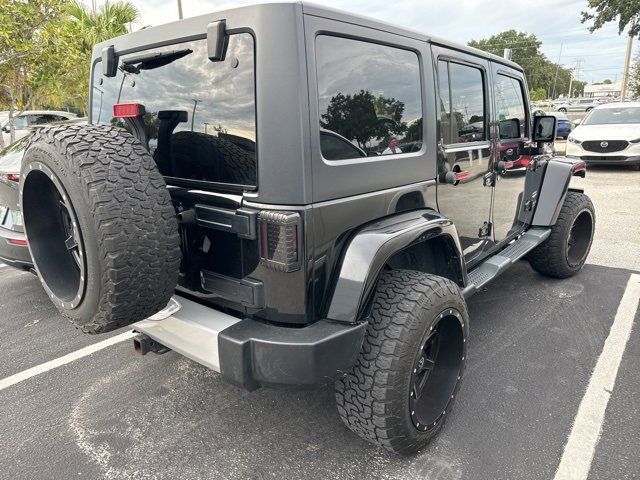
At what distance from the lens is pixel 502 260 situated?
3.44m

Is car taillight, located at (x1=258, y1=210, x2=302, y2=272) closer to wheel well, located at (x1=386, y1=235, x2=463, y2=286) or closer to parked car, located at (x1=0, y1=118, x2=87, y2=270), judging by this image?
wheel well, located at (x1=386, y1=235, x2=463, y2=286)

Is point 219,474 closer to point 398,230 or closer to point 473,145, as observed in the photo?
point 398,230

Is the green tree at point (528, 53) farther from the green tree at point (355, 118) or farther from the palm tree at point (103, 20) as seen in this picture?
the green tree at point (355, 118)

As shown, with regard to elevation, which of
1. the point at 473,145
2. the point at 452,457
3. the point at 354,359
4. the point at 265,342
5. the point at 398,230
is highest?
the point at 473,145

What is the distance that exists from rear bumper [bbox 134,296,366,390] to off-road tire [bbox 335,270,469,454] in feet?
A: 0.44

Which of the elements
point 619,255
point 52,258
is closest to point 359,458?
point 52,258

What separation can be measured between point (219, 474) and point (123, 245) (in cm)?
120

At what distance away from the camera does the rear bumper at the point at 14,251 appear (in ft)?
11.8

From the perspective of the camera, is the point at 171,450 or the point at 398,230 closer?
the point at 398,230

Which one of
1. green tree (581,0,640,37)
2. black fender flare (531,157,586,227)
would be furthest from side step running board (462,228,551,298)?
green tree (581,0,640,37)

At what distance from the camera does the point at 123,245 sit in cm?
173

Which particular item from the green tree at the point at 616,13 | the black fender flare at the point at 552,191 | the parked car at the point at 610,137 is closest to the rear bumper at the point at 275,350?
the black fender flare at the point at 552,191

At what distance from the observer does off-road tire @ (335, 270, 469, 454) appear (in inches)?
79.1

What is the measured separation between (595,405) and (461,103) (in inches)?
76.5
